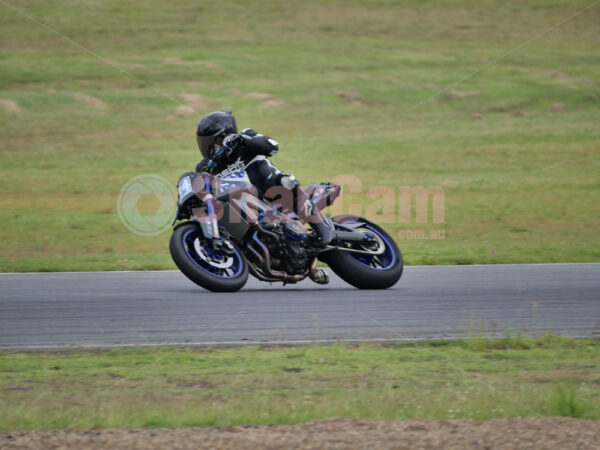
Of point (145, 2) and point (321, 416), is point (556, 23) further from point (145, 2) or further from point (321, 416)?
point (321, 416)

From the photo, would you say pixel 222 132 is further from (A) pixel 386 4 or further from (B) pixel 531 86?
(A) pixel 386 4

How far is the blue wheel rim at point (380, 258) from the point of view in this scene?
10234 mm

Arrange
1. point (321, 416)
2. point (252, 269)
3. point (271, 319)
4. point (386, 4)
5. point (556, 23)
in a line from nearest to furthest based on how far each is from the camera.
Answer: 1. point (321, 416)
2. point (271, 319)
3. point (252, 269)
4. point (556, 23)
5. point (386, 4)

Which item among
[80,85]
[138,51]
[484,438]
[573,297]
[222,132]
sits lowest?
[484,438]

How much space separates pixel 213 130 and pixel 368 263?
2338mm

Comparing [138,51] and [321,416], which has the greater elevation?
[138,51]

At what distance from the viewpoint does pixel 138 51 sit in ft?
184

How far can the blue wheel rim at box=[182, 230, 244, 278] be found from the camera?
9.56 meters

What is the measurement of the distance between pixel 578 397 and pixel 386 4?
2812 inches

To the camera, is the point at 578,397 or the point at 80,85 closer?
the point at 578,397

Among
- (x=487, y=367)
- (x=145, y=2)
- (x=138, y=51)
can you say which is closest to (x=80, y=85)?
(x=138, y=51)

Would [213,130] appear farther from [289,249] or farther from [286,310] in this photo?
[286,310]

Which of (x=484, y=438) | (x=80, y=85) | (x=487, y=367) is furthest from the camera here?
(x=80, y=85)

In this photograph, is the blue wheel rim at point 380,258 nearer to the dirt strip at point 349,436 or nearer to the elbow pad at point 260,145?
the elbow pad at point 260,145
